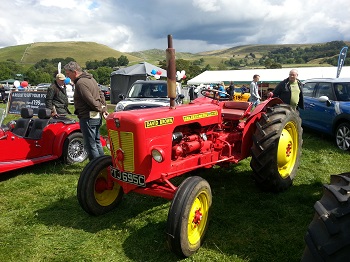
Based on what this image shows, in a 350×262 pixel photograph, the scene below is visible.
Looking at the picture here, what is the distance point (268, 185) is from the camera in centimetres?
415

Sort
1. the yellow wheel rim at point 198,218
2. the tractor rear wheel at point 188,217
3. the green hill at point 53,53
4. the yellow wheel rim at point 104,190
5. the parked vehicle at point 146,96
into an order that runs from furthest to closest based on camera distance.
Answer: the green hill at point 53,53
the parked vehicle at point 146,96
the yellow wheel rim at point 104,190
the yellow wheel rim at point 198,218
the tractor rear wheel at point 188,217

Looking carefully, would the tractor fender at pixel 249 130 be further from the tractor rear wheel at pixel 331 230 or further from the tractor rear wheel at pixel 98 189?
the tractor rear wheel at pixel 331 230

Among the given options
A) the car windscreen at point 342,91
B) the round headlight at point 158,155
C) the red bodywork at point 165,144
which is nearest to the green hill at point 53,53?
the car windscreen at point 342,91

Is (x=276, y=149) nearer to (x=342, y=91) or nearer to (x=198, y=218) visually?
(x=198, y=218)

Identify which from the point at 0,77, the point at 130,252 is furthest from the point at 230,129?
the point at 0,77

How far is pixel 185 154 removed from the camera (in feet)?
12.1

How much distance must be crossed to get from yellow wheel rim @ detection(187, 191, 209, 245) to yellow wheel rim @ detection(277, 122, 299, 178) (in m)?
1.55

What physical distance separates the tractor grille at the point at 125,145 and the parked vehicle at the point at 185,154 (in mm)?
11

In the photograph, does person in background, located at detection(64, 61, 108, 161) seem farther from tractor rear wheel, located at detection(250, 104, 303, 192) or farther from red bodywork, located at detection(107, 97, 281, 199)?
tractor rear wheel, located at detection(250, 104, 303, 192)

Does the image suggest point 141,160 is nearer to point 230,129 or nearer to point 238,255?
point 238,255

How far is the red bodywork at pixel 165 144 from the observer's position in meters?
3.22

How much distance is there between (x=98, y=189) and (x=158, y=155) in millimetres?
1164

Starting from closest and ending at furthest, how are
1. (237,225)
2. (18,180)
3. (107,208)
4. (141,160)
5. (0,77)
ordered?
(141,160)
(237,225)
(107,208)
(18,180)
(0,77)

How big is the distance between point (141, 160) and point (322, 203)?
1758 millimetres
